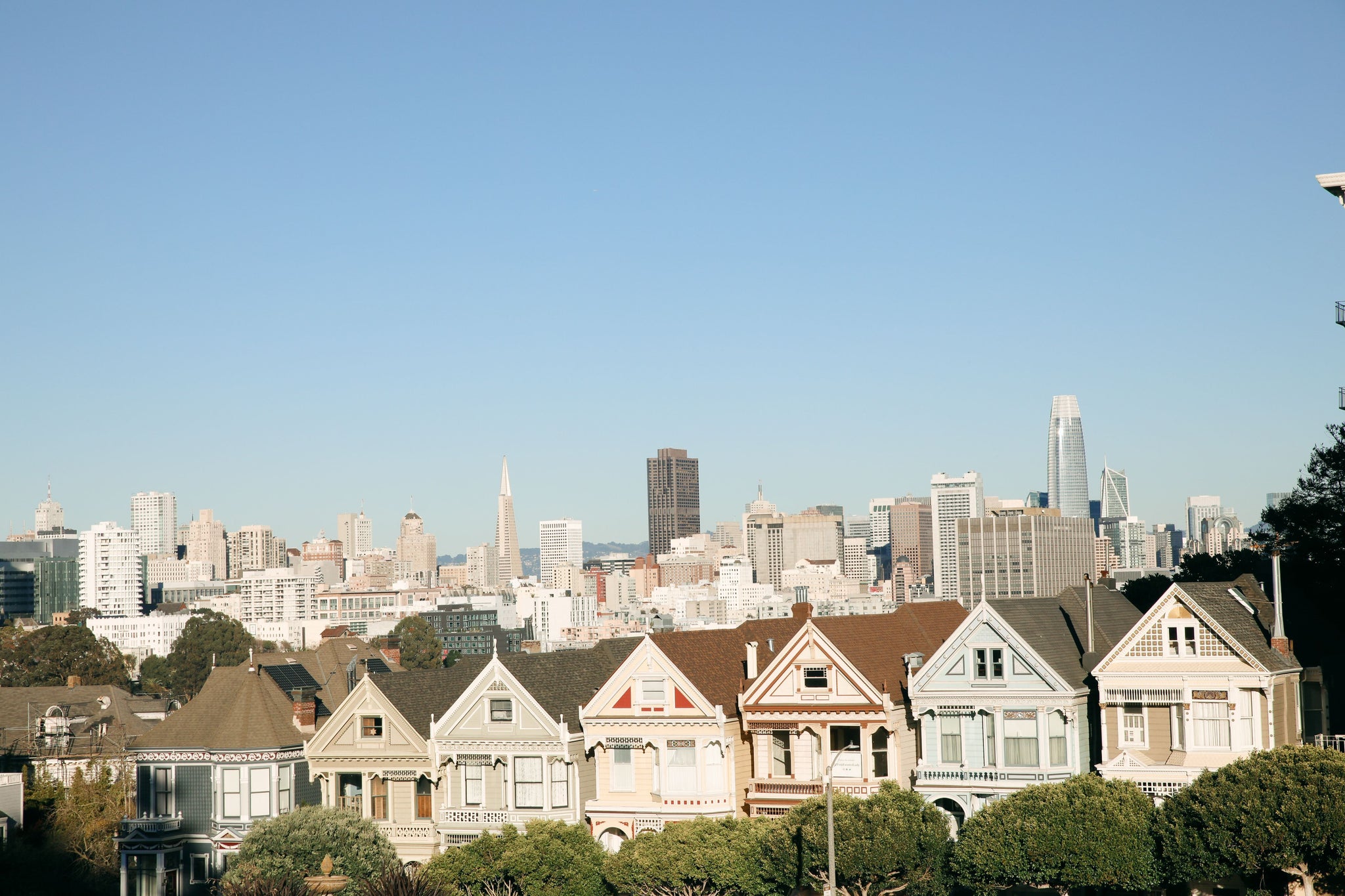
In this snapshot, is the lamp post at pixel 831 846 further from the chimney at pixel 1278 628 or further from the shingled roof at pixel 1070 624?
the chimney at pixel 1278 628

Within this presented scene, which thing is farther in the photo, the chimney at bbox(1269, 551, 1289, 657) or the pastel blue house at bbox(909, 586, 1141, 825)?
the pastel blue house at bbox(909, 586, 1141, 825)

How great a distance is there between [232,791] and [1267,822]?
117ft

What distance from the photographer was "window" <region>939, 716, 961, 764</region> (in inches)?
2140

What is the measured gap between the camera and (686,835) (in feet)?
175

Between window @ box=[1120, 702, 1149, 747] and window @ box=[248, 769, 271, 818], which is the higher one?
window @ box=[1120, 702, 1149, 747]

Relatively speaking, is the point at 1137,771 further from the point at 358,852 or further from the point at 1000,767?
the point at 358,852

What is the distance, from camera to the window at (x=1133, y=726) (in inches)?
2062

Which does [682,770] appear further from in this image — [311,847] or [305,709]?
[305,709]

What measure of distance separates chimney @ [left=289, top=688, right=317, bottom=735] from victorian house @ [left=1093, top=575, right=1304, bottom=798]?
2936cm

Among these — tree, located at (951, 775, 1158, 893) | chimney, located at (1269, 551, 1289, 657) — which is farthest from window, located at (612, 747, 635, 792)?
chimney, located at (1269, 551, 1289, 657)

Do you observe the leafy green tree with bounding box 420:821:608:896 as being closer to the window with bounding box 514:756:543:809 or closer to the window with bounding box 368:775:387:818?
the window with bounding box 514:756:543:809

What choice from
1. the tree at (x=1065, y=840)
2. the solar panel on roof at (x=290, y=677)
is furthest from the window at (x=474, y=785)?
the tree at (x=1065, y=840)

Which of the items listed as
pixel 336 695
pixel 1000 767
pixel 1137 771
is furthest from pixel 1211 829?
pixel 336 695

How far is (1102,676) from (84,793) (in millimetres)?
43405
